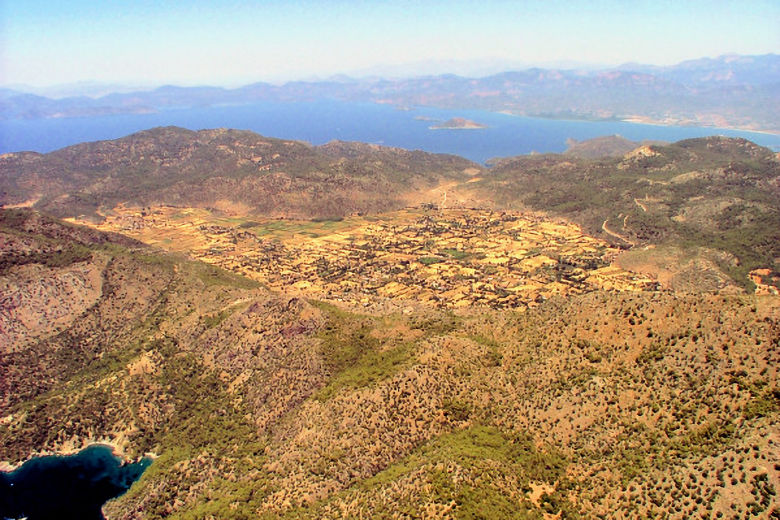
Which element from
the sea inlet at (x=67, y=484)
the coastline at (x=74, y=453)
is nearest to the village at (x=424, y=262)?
the coastline at (x=74, y=453)

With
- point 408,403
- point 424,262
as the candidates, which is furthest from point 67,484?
point 424,262

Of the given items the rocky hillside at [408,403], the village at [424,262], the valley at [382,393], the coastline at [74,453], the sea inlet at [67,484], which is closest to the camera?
the rocky hillside at [408,403]

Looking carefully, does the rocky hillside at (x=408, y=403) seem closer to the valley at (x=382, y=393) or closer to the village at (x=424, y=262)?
the valley at (x=382, y=393)

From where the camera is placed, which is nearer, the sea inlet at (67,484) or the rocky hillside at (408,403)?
the rocky hillside at (408,403)

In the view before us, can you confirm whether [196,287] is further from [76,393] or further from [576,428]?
[576,428]

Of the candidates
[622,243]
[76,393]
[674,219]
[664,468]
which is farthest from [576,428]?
[674,219]

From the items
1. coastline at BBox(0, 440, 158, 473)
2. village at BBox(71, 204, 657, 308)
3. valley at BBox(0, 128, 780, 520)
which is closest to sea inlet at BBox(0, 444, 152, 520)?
coastline at BBox(0, 440, 158, 473)
